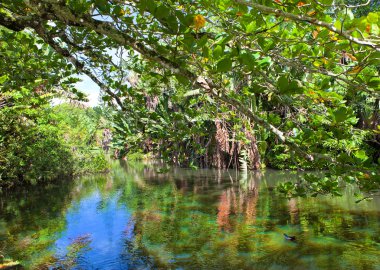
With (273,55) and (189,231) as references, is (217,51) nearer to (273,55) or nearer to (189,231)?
(273,55)

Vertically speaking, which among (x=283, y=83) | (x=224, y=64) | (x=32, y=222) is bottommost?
(x=32, y=222)

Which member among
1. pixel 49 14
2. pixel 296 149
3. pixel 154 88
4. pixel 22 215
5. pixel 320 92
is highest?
pixel 49 14

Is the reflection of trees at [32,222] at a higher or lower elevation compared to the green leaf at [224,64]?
lower

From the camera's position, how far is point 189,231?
7918mm

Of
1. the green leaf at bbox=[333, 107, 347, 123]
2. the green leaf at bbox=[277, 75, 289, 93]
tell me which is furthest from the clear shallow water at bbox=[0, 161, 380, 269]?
the green leaf at bbox=[277, 75, 289, 93]

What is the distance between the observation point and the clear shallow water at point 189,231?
244 inches

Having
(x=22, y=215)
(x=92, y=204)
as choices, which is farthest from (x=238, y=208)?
(x=22, y=215)

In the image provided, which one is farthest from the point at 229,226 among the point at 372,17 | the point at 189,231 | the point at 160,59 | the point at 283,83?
the point at 372,17

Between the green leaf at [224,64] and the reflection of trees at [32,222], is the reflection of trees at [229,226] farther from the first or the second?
the green leaf at [224,64]

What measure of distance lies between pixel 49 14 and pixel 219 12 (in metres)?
1.42

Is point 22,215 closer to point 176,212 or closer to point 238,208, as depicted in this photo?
point 176,212

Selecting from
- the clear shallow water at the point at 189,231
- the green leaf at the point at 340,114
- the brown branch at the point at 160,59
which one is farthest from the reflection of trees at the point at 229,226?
the green leaf at the point at 340,114

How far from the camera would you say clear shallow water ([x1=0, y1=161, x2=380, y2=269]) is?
6207 millimetres

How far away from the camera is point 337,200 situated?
10.6 meters
